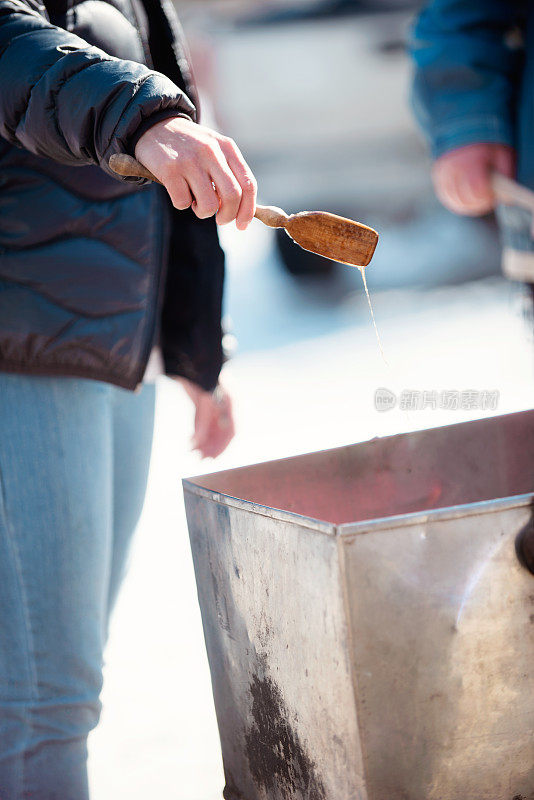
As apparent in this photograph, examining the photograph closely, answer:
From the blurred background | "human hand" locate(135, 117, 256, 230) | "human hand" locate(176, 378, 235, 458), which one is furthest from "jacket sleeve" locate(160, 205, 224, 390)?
the blurred background

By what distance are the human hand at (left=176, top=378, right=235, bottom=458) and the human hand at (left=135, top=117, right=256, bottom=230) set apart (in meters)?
0.72

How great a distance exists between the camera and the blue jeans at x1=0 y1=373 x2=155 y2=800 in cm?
126

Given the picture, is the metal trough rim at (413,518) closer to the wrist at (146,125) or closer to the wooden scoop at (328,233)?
the wooden scoop at (328,233)

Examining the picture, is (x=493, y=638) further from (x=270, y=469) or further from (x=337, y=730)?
(x=270, y=469)

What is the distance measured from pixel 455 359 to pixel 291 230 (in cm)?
394

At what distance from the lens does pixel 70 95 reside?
104 centimetres

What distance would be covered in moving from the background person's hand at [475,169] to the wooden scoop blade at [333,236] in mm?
1252

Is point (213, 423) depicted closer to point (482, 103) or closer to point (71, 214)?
point (71, 214)

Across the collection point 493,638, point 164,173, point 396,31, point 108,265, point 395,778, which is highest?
point 396,31

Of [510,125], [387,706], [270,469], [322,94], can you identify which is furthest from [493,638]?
[322,94]

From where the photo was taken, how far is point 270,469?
140 centimetres

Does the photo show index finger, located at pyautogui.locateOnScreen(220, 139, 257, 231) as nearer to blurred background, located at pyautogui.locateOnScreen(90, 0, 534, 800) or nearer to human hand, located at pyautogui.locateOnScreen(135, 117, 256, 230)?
human hand, located at pyautogui.locateOnScreen(135, 117, 256, 230)

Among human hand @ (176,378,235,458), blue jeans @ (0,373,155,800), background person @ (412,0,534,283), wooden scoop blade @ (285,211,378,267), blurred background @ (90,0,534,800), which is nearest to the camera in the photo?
wooden scoop blade @ (285,211,378,267)

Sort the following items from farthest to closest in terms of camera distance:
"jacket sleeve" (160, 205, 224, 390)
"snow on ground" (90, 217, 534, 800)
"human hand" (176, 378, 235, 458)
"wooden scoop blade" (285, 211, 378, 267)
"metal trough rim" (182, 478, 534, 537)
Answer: "snow on ground" (90, 217, 534, 800), "human hand" (176, 378, 235, 458), "jacket sleeve" (160, 205, 224, 390), "wooden scoop blade" (285, 211, 378, 267), "metal trough rim" (182, 478, 534, 537)
